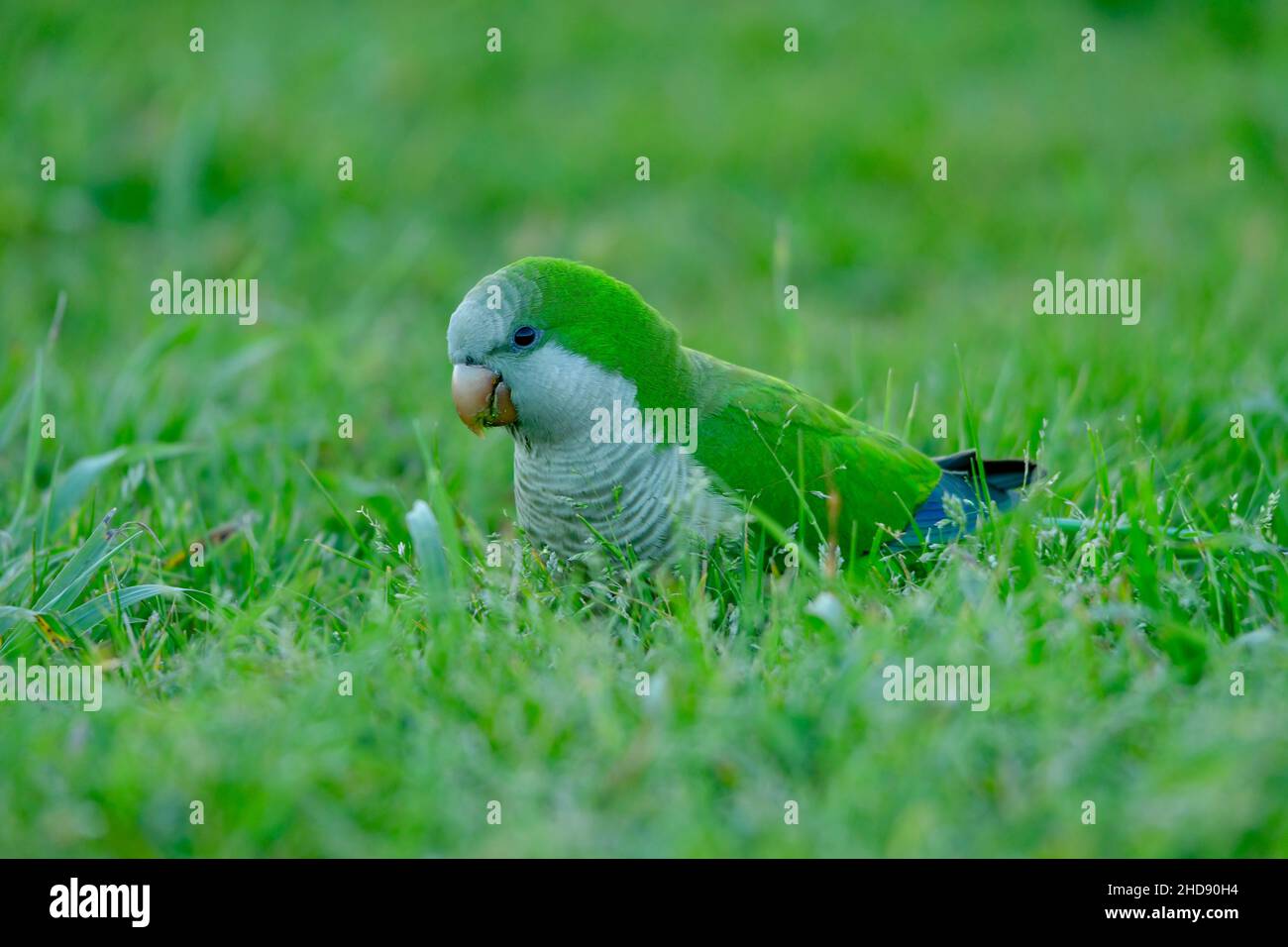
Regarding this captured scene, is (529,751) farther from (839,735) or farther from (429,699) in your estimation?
(839,735)

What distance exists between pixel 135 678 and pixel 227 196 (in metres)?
4.96

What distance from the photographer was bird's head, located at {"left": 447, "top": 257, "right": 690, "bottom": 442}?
3.63m

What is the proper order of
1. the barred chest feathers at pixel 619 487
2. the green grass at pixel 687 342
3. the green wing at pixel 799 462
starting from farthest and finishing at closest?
the green wing at pixel 799 462 → the barred chest feathers at pixel 619 487 → the green grass at pixel 687 342

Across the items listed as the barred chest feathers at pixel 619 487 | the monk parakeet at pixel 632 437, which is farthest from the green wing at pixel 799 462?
the barred chest feathers at pixel 619 487

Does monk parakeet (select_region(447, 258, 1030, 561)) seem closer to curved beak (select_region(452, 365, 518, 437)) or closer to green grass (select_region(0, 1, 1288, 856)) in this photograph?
curved beak (select_region(452, 365, 518, 437))

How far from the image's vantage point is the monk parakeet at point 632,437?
11.9ft

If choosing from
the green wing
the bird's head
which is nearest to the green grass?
the green wing

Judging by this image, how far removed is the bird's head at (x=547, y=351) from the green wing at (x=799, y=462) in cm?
25

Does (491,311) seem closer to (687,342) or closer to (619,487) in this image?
(619,487)

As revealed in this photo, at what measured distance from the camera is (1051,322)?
5570 mm

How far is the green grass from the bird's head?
0.37 metres

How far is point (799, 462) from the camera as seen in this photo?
367 cm

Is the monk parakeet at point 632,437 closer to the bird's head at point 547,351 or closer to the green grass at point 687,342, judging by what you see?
the bird's head at point 547,351
